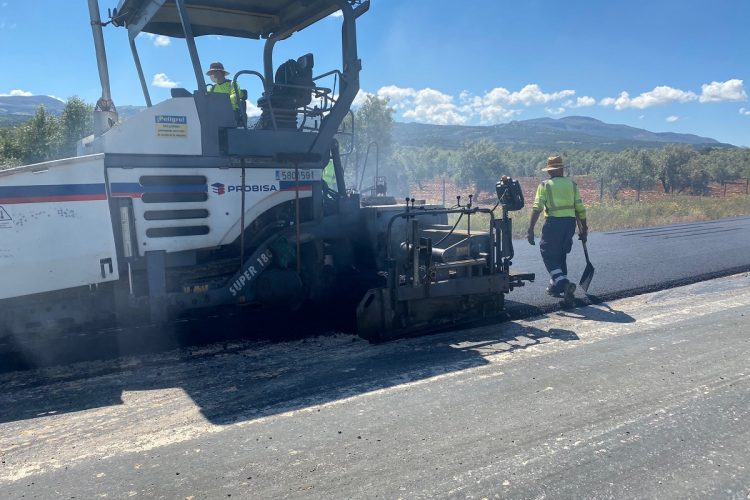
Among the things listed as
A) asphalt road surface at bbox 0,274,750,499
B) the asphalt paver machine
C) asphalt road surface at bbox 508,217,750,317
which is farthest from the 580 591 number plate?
asphalt road surface at bbox 508,217,750,317

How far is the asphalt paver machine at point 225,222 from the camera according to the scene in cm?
461

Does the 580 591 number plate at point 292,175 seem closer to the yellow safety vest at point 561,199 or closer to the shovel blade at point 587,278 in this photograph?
the yellow safety vest at point 561,199

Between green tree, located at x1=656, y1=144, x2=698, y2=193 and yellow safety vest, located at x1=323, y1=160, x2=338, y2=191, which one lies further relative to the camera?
green tree, located at x1=656, y1=144, x2=698, y2=193

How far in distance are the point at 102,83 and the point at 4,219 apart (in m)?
2.46

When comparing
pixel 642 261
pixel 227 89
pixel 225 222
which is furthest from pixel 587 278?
pixel 227 89

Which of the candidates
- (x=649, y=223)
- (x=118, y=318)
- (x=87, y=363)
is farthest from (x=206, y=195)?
(x=649, y=223)

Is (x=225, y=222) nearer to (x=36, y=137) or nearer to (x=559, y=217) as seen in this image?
(x=559, y=217)

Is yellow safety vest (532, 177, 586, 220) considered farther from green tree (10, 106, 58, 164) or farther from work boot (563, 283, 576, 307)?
green tree (10, 106, 58, 164)

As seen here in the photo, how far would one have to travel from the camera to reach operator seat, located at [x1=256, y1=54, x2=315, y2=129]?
5797 millimetres

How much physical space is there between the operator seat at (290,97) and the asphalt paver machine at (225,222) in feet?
0.05

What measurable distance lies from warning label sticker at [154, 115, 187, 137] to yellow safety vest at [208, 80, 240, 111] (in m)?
0.55

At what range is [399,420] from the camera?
3525mm

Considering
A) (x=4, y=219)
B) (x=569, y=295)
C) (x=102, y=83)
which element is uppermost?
(x=102, y=83)

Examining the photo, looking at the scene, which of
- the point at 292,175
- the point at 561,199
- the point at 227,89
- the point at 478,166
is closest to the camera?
the point at 292,175
